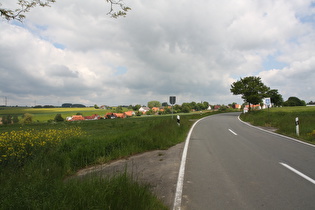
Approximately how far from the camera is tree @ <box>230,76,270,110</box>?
40250mm

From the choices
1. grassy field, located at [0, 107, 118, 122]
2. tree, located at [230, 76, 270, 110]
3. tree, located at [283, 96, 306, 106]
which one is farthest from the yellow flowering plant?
tree, located at [283, 96, 306, 106]

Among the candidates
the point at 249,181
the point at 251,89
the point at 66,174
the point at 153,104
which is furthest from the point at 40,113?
the point at 249,181

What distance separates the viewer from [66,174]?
19.2ft

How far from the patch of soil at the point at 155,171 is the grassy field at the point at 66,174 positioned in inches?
15.2

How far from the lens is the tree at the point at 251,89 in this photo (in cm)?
4025

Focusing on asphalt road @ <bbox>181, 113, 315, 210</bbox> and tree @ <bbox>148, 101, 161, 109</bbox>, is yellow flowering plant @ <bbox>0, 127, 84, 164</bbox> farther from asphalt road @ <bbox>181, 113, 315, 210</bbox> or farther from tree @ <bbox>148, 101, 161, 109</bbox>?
tree @ <bbox>148, 101, 161, 109</bbox>

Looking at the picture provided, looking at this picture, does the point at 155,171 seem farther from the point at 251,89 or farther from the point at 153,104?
the point at 153,104

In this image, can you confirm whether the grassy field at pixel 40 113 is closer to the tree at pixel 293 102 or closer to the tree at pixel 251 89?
the tree at pixel 251 89

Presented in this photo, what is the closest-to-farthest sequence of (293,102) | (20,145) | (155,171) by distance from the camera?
(155,171) < (20,145) < (293,102)

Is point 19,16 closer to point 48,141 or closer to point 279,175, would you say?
point 48,141

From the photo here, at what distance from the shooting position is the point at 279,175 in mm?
4980

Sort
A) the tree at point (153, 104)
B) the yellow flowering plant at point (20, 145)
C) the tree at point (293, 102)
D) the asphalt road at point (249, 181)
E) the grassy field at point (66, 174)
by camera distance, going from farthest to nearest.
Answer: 1. the tree at point (153, 104)
2. the tree at point (293, 102)
3. the yellow flowering plant at point (20, 145)
4. the asphalt road at point (249, 181)
5. the grassy field at point (66, 174)

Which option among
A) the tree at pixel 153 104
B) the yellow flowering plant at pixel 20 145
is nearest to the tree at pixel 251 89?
the yellow flowering plant at pixel 20 145

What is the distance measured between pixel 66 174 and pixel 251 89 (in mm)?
42480
